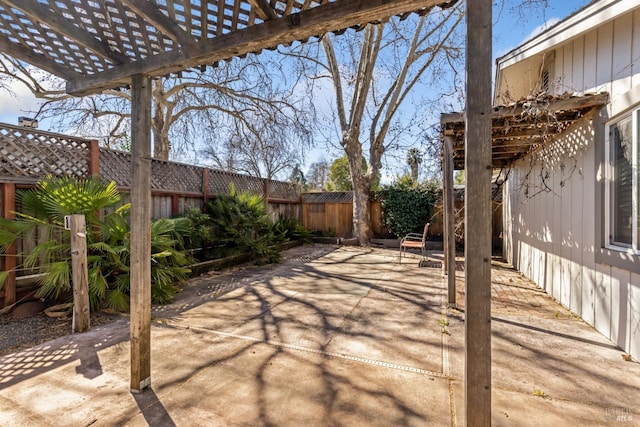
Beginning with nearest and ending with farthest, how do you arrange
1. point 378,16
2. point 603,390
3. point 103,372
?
point 378,16 → point 603,390 → point 103,372

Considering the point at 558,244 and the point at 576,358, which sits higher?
the point at 558,244

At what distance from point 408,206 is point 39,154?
28.6 feet

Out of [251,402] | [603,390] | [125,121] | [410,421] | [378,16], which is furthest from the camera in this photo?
[125,121]

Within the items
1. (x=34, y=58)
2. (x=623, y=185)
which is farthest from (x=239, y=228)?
(x=623, y=185)

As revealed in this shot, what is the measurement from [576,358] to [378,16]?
3.09 metres

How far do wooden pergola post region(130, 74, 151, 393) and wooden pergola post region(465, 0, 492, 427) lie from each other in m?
2.04

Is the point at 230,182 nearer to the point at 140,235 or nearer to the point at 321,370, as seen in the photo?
the point at 140,235

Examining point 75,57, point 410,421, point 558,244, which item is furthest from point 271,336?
point 558,244

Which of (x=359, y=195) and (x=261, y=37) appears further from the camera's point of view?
(x=359, y=195)

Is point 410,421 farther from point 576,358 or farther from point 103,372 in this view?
point 103,372

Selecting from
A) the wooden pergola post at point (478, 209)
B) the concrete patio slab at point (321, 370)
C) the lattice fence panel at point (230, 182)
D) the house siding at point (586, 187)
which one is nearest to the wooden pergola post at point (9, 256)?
the concrete patio slab at point (321, 370)

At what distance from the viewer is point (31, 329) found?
3.15m

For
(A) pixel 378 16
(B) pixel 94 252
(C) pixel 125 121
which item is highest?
(C) pixel 125 121

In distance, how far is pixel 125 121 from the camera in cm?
1039
